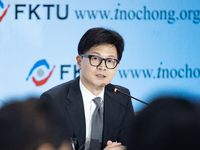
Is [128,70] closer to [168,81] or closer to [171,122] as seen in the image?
[168,81]

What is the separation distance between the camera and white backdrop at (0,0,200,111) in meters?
2.63

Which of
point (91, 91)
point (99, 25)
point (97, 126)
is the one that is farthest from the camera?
point (99, 25)

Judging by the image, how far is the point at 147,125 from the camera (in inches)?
24.1

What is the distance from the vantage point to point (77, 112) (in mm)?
1697

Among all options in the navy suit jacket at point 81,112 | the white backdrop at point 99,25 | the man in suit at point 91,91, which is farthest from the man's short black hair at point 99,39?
the white backdrop at point 99,25

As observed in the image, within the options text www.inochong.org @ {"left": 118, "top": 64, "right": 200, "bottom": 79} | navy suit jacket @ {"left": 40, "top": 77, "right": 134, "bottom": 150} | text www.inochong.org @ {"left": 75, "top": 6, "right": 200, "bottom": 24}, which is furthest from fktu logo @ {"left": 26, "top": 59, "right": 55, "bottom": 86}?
navy suit jacket @ {"left": 40, "top": 77, "right": 134, "bottom": 150}

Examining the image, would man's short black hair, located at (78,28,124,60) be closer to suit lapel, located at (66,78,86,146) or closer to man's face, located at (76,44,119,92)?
man's face, located at (76,44,119,92)

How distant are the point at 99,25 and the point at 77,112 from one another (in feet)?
3.83

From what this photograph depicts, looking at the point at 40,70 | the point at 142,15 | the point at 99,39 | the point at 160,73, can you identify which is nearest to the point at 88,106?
the point at 99,39

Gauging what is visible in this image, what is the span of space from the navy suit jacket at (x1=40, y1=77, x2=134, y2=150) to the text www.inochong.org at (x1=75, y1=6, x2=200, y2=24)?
3.28ft

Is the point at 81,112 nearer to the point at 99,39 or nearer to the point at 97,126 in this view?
the point at 97,126

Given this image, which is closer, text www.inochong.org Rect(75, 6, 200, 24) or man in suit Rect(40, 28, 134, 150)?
man in suit Rect(40, 28, 134, 150)

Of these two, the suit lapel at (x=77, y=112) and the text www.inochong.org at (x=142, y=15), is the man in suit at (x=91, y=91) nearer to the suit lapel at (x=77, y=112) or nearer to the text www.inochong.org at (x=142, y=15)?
the suit lapel at (x=77, y=112)

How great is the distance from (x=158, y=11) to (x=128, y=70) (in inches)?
25.6
